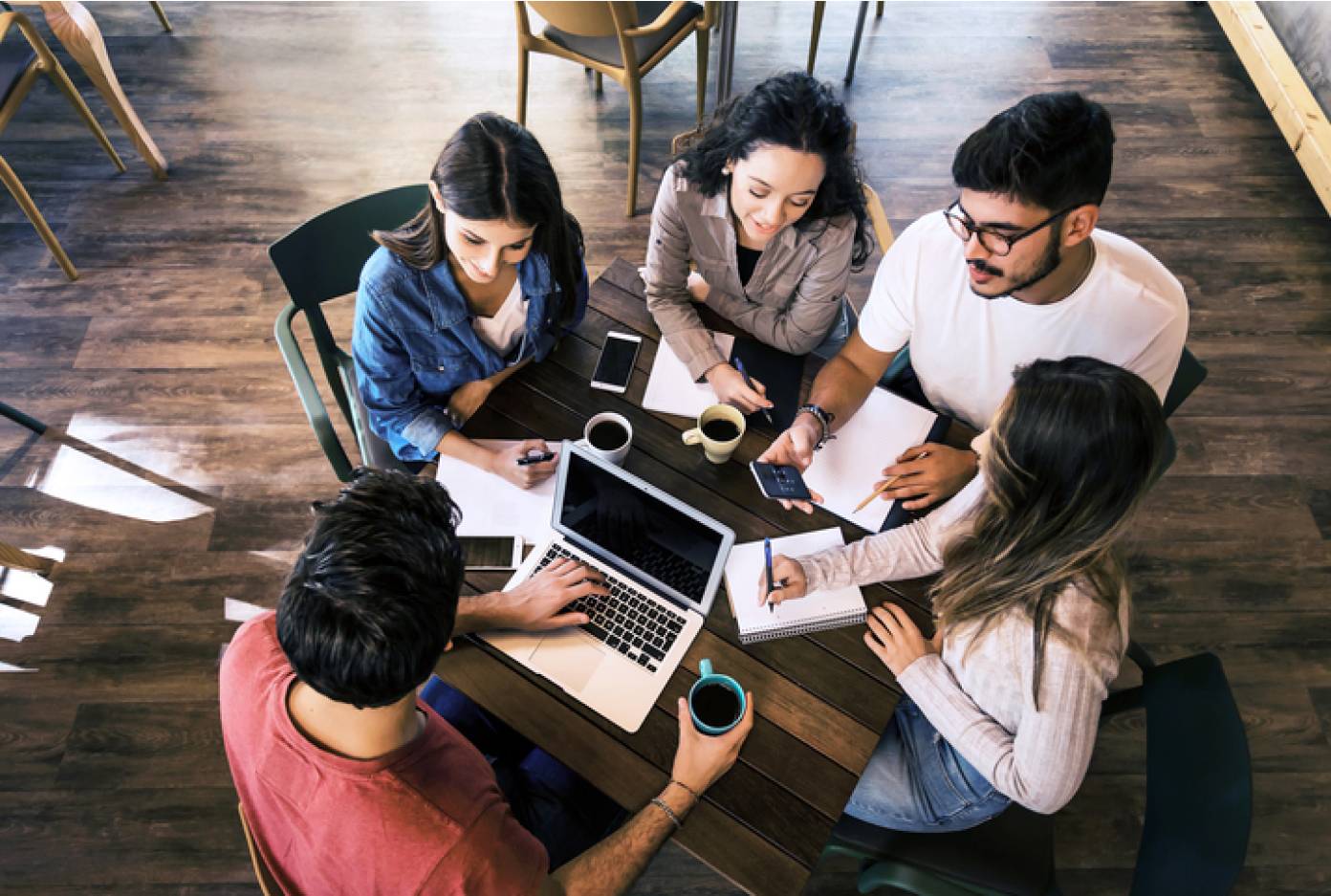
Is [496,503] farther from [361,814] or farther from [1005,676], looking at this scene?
[1005,676]

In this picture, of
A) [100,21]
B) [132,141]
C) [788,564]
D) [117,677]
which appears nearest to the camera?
[788,564]

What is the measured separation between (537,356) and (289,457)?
4.40ft

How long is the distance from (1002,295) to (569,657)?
44.2 inches

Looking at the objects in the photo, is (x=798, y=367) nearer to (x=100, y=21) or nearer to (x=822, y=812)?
(x=822, y=812)

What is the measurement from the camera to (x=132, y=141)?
10.4 feet

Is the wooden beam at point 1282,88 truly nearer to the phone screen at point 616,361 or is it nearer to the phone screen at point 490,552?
the phone screen at point 616,361

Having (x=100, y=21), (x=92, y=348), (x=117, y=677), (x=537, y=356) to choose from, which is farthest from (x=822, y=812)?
(x=100, y=21)

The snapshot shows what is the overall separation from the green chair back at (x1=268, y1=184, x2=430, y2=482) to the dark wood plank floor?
0.78 m

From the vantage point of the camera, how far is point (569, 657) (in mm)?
1430

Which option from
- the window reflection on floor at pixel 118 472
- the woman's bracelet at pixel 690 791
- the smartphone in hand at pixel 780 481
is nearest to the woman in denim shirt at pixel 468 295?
the smartphone in hand at pixel 780 481

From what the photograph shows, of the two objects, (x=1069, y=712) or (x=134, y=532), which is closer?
(x=1069, y=712)

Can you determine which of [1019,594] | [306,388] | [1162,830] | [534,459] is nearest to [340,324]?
[306,388]

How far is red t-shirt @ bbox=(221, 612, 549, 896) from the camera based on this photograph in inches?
43.2

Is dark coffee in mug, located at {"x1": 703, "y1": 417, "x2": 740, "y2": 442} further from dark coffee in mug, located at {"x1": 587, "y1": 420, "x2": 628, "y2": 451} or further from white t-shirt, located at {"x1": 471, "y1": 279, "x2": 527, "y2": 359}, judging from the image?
white t-shirt, located at {"x1": 471, "y1": 279, "x2": 527, "y2": 359}
